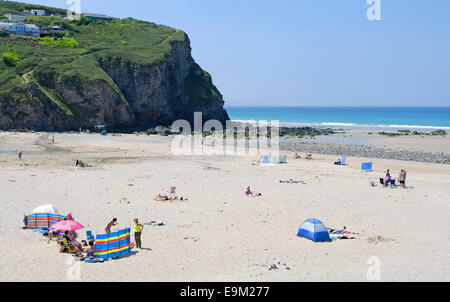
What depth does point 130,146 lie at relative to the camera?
145 feet

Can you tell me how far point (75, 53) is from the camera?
67375 millimetres

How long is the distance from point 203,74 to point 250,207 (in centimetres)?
6961

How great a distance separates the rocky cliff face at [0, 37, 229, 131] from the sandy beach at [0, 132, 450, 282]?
22007 millimetres

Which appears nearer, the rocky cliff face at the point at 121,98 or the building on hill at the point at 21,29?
the rocky cliff face at the point at 121,98

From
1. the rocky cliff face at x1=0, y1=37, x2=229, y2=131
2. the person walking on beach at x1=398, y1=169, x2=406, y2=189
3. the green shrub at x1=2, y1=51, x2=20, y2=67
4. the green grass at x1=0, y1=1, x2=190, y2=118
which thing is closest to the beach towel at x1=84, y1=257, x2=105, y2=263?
the person walking on beach at x1=398, y1=169, x2=406, y2=189

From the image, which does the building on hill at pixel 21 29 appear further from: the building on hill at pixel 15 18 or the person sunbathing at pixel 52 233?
the person sunbathing at pixel 52 233

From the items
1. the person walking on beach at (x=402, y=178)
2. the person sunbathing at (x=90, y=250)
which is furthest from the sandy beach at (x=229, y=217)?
the person walking on beach at (x=402, y=178)

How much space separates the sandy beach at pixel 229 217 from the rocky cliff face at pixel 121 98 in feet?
72.2

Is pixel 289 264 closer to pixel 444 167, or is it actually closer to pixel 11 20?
pixel 444 167

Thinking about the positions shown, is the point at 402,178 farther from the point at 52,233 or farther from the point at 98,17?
the point at 98,17

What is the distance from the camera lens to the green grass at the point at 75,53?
186ft

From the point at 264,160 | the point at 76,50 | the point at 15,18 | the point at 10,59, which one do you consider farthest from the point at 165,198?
the point at 15,18

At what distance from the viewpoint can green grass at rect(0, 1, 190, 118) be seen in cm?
5669

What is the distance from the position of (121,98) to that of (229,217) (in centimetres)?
4734
